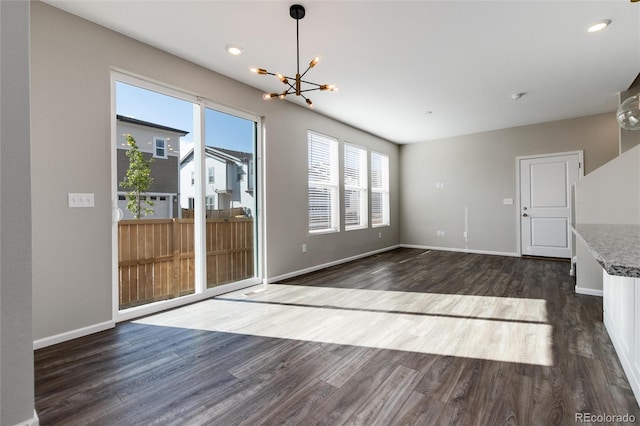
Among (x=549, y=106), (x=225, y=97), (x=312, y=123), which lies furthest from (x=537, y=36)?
(x=225, y=97)

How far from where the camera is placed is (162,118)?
10.4 ft

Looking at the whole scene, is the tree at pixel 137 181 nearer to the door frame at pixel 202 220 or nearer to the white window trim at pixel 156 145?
the white window trim at pixel 156 145

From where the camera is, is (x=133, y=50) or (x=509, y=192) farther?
(x=509, y=192)

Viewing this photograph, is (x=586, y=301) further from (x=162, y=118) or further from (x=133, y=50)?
(x=133, y=50)

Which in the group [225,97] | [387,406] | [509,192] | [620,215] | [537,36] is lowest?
[387,406]

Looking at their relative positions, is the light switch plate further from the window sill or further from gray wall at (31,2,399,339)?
the window sill

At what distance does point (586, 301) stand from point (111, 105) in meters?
5.32

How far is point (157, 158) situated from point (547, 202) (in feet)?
22.4

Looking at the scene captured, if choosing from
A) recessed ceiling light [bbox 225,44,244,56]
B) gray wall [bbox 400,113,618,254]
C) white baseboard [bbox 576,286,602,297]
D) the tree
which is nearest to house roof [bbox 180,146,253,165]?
the tree

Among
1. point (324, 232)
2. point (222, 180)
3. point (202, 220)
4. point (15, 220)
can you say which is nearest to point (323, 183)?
point (324, 232)

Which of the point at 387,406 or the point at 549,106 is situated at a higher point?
the point at 549,106

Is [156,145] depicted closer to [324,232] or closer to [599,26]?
[324,232]

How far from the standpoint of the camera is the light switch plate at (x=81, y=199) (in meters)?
2.46

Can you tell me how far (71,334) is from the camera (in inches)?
95.4
